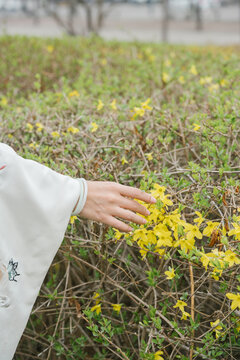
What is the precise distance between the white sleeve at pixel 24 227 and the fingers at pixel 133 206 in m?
0.14

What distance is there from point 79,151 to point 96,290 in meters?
0.58

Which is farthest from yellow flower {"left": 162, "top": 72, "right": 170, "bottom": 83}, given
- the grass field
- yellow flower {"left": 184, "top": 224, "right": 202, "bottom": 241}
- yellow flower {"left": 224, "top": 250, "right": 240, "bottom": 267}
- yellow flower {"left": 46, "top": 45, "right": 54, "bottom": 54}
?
yellow flower {"left": 46, "top": 45, "right": 54, "bottom": 54}

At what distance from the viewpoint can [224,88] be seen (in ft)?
9.73

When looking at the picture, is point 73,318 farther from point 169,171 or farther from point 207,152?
point 207,152

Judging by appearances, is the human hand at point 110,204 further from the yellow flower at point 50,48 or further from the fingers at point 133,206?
the yellow flower at point 50,48

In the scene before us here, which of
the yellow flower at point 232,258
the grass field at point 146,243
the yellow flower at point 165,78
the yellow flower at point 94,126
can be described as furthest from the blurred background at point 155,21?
the yellow flower at point 232,258

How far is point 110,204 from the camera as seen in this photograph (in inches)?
56.8

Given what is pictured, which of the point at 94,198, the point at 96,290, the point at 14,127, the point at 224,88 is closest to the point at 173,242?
the point at 94,198

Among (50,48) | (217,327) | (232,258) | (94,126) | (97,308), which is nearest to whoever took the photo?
(232,258)

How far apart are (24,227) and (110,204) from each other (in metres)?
0.27

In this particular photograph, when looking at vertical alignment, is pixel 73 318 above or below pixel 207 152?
below

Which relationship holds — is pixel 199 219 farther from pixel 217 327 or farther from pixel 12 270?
pixel 12 270

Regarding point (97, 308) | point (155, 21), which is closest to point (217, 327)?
point (97, 308)

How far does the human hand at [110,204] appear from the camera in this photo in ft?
4.73
